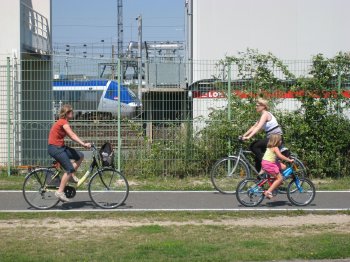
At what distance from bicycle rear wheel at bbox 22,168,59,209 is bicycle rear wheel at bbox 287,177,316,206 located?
3.94m

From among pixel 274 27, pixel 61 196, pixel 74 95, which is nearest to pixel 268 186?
pixel 61 196

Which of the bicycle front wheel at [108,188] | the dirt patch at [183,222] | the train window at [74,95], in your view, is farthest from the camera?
the train window at [74,95]

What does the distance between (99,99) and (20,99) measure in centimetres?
191

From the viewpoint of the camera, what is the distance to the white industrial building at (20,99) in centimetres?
1380

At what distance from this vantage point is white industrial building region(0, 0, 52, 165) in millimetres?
13805

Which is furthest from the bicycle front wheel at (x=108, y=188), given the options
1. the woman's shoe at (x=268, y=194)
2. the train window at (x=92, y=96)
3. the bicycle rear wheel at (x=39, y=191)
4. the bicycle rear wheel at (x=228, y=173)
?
the train window at (x=92, y=96)

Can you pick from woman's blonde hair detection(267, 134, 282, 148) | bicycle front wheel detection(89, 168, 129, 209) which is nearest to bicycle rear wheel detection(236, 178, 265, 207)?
woman's blonde hair detection(267, 134, 282, 148)

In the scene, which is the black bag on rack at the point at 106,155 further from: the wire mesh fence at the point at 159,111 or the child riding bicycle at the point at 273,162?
the wire mesh fence at the point at 159,111

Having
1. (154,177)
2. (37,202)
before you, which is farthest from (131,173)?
(37,202)

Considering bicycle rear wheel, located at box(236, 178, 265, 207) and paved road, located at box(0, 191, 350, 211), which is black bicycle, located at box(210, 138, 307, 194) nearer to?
paved road, located at box(0, 191, 350, 211)

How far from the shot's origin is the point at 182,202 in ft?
35.3

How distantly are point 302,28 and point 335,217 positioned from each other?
1267 centimetres

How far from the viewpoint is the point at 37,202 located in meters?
9.87

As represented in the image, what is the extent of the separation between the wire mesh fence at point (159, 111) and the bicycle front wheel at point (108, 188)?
3600 millimetres
